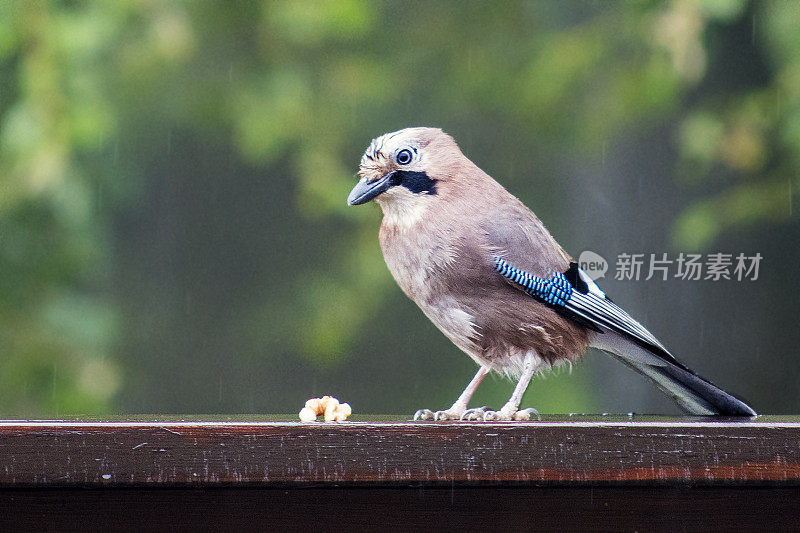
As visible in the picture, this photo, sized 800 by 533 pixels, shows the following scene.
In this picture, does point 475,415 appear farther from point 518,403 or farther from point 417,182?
point 417,182

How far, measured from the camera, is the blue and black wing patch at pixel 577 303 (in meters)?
1.74

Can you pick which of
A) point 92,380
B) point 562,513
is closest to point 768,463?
point 562,513

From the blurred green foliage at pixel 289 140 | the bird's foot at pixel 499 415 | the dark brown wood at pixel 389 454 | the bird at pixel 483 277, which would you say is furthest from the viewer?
the blurred green foliage at pixel 289 140

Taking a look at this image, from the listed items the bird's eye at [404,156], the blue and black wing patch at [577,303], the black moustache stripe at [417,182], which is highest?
the bird's eye at [404,156]

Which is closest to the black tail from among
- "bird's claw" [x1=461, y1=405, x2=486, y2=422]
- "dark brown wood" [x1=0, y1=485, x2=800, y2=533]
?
"bird's claw" [x1=461, y1=405, x2=486, y2=422]

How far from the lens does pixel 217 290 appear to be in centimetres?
418

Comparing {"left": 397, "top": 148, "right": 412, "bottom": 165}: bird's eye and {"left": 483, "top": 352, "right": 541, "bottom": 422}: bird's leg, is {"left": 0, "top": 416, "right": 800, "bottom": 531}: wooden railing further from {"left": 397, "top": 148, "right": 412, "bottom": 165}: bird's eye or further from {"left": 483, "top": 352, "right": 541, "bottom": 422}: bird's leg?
{"left": 397, "top": 148, "right": 412, "bottom": 165}: bird's eye

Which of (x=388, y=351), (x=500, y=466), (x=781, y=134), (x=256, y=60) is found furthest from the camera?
(x=388, y=351)

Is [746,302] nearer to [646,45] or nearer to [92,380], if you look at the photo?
[646,45]

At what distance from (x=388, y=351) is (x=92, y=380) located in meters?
1.17

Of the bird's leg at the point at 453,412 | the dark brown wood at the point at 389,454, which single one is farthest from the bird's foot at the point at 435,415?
the dark brown wood at the point at 389,454

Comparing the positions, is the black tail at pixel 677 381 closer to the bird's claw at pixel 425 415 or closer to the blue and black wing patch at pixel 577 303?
the blue and black wing patch at pixel 577 303

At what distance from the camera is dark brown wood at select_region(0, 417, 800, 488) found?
1262 mm

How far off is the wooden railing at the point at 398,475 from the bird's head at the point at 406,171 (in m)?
0.52
